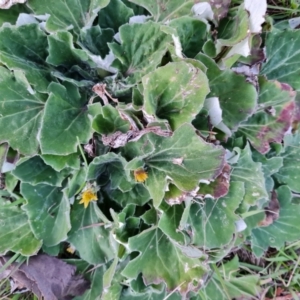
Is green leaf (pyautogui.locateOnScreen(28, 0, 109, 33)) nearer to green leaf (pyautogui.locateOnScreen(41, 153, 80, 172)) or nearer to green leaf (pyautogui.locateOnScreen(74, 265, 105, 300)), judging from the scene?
green leaf (pyautogui.locateOnScreen(41, 153, 80, 172))

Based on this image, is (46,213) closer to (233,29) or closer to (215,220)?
(215,220)

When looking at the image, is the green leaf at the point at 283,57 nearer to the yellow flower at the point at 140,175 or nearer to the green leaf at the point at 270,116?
the green leaf at the point at 270,116

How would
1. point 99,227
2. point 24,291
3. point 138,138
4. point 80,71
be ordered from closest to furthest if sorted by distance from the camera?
point 138,138 < point 80,71 < point 99,227 < point 24,291

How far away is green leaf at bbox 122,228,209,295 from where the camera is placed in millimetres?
1180

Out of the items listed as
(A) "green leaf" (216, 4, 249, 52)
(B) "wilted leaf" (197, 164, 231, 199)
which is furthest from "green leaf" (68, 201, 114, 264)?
(A) "green leaf" (216, 4, 249, 52)

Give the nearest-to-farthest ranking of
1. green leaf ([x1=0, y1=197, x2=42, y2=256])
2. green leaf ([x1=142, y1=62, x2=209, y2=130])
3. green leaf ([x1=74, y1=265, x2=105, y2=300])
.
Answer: green leaf ([x1=142, y1=62, x2=209, y2=130]), green leaf ([x1=0, y1=197, x2=42, y2=256]), green leaf ([x1=74, y1=265, x2=105, y2=300])

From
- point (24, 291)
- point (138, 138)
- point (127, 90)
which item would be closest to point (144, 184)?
point (138, 138)

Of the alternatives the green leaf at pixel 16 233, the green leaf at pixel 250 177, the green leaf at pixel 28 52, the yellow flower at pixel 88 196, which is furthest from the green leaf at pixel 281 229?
the green leaf at pixel 28 52

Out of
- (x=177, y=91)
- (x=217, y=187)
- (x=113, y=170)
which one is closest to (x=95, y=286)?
(x=113, y=170)

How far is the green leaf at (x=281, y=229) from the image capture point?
1.36 metres

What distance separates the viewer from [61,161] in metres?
1.11

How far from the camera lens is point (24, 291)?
138 centimetres

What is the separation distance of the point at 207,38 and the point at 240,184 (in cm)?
38

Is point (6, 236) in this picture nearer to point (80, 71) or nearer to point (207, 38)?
point (80, 71)
